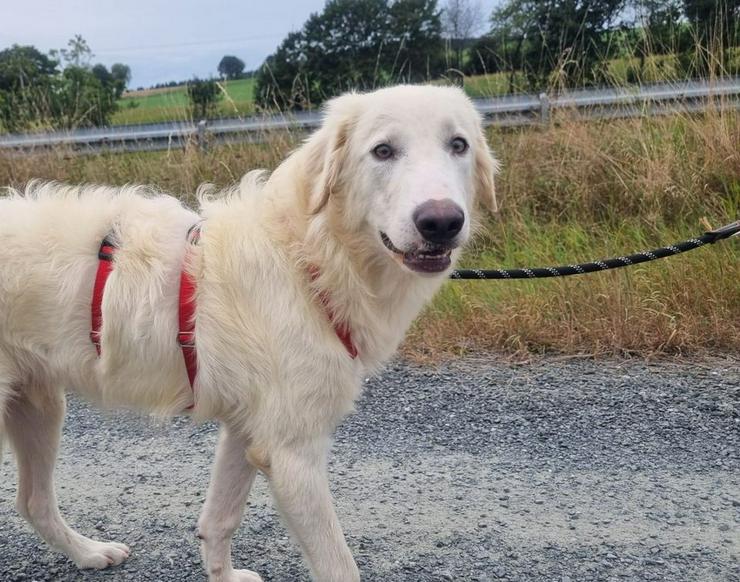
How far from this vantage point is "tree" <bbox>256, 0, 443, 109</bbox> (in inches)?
325

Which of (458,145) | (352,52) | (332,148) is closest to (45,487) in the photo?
(332,148)

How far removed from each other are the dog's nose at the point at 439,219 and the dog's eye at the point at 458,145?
387 mm

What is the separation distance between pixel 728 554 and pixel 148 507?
2423mm

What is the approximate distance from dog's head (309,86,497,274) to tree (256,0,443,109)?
5.21 metres

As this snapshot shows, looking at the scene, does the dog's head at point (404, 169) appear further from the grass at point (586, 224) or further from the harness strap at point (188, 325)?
the grass at point (586, 224)

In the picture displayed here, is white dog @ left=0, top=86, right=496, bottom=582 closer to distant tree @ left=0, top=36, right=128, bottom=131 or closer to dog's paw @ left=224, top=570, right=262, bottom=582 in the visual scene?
dog's paw @ left=224, top=570, right=262, bottom=582

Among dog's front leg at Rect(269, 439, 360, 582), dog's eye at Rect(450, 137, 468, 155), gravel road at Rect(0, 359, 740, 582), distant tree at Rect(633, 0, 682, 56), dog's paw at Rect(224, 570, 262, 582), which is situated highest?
distant tree at Rect(633, 0, 682, 56)

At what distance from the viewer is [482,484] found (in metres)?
3.30

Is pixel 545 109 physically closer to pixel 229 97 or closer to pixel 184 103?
pixel 229 97

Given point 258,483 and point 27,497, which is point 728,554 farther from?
point 27,497

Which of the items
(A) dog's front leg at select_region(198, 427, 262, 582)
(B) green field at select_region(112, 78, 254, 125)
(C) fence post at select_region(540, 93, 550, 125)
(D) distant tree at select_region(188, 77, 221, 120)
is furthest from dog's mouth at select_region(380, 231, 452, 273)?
(D) distant tree at select_region(188, 77, 221, 120)

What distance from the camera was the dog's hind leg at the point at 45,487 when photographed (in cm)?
301

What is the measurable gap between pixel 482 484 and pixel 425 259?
131 centimetres

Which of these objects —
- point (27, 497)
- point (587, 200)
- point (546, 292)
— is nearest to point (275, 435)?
point (27, 497)
